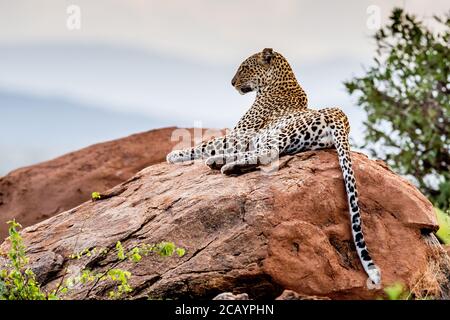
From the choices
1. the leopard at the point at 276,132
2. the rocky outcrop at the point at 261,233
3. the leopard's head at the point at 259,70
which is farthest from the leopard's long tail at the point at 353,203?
the leopard's head at the point at 259,70

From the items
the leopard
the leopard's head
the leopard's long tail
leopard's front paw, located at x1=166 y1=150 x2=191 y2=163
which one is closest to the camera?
the leopard's long tail

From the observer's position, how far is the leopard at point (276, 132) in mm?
9297

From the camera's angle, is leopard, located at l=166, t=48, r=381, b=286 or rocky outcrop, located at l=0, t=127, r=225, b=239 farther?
rocky outcrop, located at l=0, t=127, r=225, b=239

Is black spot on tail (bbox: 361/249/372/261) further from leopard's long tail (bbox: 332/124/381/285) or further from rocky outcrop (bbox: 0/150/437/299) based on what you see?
rocky outcrop (bbox: 0/150/437/299)

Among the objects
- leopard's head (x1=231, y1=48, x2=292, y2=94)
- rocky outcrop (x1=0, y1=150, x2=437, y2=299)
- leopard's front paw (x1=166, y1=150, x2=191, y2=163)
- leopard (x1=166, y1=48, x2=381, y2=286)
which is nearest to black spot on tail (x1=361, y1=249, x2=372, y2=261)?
leopard (x1=166, y1=48, x2=381, y2=286)

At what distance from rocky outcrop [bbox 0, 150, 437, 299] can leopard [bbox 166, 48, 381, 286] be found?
159 mm

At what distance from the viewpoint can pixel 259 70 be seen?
12.2 meters

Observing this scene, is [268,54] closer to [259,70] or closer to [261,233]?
[259,70]

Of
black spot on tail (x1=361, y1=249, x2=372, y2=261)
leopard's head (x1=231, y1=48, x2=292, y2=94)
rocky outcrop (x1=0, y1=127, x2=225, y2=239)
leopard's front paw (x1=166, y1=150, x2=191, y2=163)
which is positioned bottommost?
black spot on tail (x1=361, y1=249, x2=372, y2=261)

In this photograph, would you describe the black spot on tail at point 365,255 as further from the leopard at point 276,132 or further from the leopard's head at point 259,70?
the leopard's head at point 259,70

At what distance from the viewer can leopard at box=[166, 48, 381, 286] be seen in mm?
9297

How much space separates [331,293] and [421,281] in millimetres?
1138

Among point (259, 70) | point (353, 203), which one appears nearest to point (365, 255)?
point (353, 203)
